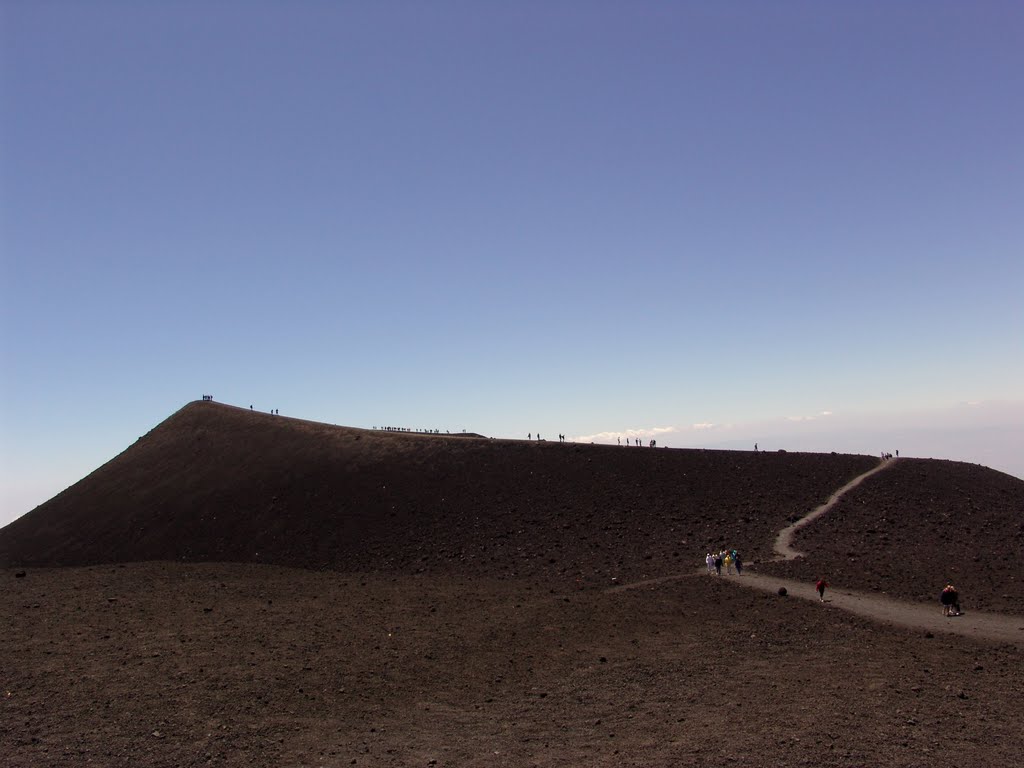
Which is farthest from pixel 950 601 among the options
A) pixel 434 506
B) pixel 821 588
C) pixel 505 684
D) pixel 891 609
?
pixel 434 506

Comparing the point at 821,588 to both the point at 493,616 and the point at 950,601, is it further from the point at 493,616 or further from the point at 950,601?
the point at 493,616

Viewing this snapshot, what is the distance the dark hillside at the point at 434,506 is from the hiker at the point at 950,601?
1008cm

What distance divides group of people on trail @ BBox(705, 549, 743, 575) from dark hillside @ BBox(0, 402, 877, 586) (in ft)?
5.38

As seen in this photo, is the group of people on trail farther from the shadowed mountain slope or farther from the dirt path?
the shadowed mountain slope

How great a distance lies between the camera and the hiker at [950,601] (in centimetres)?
2411

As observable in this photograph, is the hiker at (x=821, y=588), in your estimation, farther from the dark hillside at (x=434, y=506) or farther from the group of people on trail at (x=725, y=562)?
the dark hillside at (x=434, y=506)

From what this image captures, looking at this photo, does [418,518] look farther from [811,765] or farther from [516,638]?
[811,765]

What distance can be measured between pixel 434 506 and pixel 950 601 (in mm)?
28663

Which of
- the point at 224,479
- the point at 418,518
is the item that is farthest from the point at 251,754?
the point at 224,479

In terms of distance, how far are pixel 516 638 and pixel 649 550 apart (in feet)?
45.3

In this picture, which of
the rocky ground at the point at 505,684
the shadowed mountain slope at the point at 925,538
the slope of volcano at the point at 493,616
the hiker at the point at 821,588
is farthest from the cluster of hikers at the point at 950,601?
the hiker at the point at 821,588

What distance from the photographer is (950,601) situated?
2425 cm

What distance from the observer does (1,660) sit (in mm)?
22719

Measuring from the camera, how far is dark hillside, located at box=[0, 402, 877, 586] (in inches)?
1452
